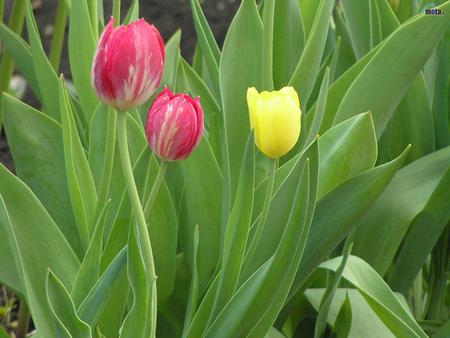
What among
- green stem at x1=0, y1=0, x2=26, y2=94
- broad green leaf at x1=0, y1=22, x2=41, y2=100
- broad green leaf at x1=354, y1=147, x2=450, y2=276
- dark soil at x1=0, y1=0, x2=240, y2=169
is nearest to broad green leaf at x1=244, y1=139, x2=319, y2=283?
broad green leaf at x1=354, y1=147, x2=450, y2=276

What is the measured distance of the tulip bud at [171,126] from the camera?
721 mm

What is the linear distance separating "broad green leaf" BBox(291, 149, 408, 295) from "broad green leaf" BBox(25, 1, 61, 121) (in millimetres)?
407

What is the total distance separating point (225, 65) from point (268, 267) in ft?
1.11

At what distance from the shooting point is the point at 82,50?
1146 millimetres

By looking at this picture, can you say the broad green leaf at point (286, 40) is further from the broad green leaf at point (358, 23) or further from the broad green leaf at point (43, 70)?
the broad green leaf at point (43, 70)

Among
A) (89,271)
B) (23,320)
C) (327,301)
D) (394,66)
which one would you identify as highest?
(394,66)

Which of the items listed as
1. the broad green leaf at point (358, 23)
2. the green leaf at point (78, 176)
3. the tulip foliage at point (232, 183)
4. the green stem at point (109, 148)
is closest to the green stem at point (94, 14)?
the tulip foliage at point (232, 183)

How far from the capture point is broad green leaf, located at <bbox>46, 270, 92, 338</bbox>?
788 millimetres

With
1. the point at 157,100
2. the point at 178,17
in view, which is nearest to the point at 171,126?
the point at 157,100

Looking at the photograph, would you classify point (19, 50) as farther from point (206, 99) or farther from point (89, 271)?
point (89, 271)

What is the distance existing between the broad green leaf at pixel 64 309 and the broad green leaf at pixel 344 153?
1.06 ft

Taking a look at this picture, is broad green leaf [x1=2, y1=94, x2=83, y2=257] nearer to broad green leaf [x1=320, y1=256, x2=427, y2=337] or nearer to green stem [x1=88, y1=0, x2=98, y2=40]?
green stem [x1=88, y1=0, x2=98, y2=40]

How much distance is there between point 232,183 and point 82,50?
0.25 metres

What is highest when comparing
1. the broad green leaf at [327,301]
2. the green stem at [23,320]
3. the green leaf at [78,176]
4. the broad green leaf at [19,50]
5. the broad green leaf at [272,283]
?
the broad green leaf at [19,50]
